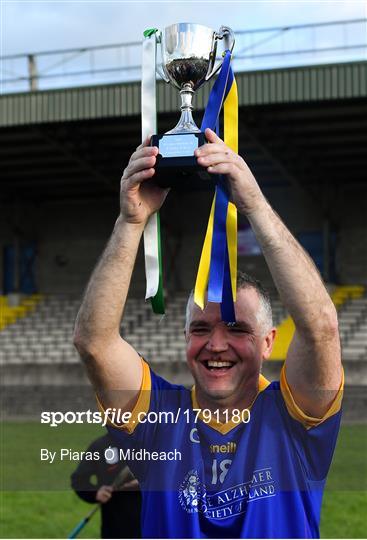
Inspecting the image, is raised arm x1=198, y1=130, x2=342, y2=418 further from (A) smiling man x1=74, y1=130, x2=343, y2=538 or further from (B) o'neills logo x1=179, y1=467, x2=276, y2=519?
(B) o'neills logo x1=179, y1=467, x2=276, y2=519

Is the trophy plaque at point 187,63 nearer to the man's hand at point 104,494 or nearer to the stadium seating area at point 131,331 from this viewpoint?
the man's hand at point 104,494

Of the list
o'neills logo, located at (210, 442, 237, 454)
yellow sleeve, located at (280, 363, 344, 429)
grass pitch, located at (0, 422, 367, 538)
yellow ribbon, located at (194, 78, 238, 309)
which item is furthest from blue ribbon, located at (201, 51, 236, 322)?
grass pitch, located at (0, 422, 367, 538)

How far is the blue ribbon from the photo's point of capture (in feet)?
10.0

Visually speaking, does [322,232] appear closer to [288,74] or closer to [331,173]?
[331,173]

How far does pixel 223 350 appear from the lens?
10.4 feet

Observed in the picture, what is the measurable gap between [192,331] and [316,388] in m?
0.46

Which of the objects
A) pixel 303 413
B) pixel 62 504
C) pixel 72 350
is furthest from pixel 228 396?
pixel 72 350

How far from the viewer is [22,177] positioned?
28531 mm

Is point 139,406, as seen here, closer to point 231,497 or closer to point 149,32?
point 231,497

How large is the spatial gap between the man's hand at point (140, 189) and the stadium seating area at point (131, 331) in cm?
1820

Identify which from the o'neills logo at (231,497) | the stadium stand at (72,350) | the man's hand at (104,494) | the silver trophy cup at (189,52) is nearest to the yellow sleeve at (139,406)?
the o'neills logo at (231,497)

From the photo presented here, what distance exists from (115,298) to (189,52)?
Result: 89 centimetres

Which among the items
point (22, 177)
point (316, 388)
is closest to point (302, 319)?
point (316, 388)

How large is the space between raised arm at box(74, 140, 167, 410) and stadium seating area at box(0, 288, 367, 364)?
59.1ft
